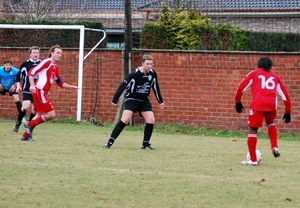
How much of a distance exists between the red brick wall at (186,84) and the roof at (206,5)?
11.6m

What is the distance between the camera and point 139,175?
1091 centimetres

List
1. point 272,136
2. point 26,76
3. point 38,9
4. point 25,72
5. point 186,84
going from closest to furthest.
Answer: point 272,136, point 26,76, point 25,72, point 186,84, point 38,9

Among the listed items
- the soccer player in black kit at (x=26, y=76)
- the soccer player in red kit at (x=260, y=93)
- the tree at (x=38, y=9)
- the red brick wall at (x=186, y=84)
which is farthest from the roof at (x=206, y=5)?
the soccer player in red kit at (x=260, y=93)

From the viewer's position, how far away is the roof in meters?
34.4

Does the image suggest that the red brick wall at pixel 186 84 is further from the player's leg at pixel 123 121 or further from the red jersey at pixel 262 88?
the red jersey at pixel 262 88

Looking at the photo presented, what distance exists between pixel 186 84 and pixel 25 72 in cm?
479

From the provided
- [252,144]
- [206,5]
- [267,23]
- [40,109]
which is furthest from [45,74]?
[267,23]

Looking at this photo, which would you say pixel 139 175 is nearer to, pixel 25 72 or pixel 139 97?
pixel 139 97

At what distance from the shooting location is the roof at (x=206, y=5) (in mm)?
34406

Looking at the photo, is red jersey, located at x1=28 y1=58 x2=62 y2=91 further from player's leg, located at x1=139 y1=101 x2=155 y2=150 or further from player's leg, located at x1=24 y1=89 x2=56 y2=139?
player's leg, located at x1=139 y1=101 x2=155 y2=150

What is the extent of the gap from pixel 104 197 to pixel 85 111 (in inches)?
499

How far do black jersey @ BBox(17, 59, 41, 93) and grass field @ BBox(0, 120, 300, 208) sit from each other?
109 cm

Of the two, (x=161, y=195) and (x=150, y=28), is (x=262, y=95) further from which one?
(x=150, y=28)

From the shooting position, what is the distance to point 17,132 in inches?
686
